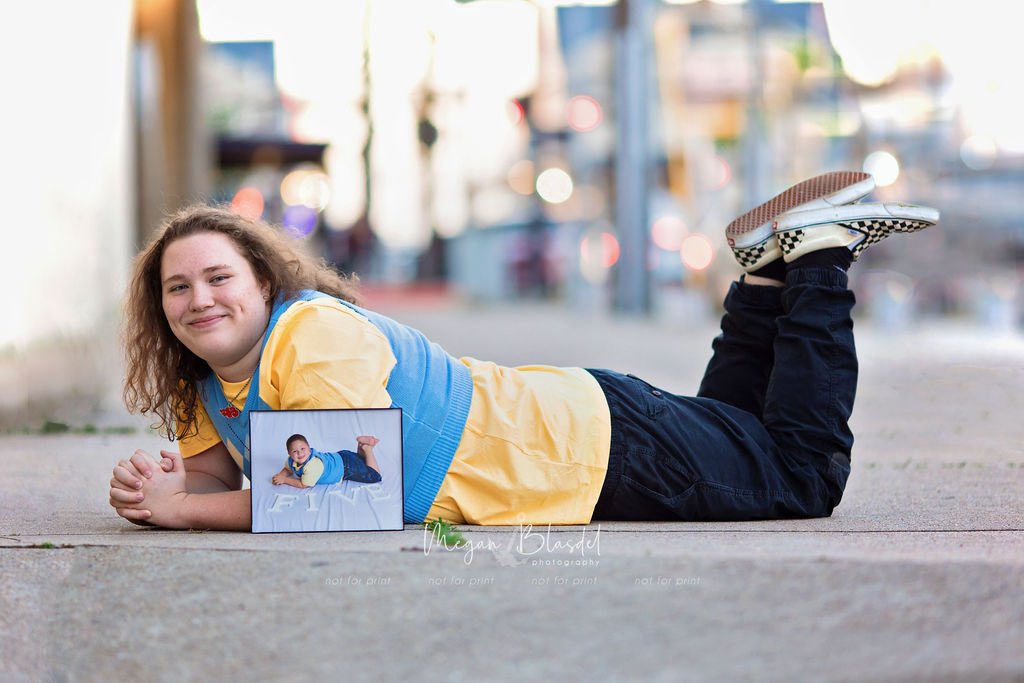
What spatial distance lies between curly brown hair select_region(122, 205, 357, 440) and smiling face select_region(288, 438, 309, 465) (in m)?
0.47

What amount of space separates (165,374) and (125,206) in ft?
19.1

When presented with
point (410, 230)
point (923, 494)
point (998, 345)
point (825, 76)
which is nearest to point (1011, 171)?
point (825, 76)

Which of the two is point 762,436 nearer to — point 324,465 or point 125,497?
point 324,465

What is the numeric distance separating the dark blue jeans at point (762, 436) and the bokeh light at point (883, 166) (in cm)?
1140

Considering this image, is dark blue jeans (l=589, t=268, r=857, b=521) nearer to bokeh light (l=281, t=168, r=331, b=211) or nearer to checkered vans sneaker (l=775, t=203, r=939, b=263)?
checkered vans sneaker (l=775, t=203, r=939, b=263)

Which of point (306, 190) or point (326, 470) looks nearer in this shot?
point (326, 470)

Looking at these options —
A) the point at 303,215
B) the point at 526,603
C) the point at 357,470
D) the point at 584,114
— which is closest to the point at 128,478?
the point at 357,470

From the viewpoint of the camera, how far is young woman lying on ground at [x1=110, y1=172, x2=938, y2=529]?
2.78m

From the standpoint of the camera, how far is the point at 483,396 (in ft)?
9.57

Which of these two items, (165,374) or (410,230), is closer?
(165,374)

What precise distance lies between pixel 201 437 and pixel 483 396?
0.73 m

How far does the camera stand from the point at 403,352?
9.40 ft

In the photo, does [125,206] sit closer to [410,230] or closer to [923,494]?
[923,494]

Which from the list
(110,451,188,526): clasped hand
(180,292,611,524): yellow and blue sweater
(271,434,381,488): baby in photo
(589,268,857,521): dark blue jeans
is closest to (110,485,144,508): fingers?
(110,451,188,526): clasped hand
